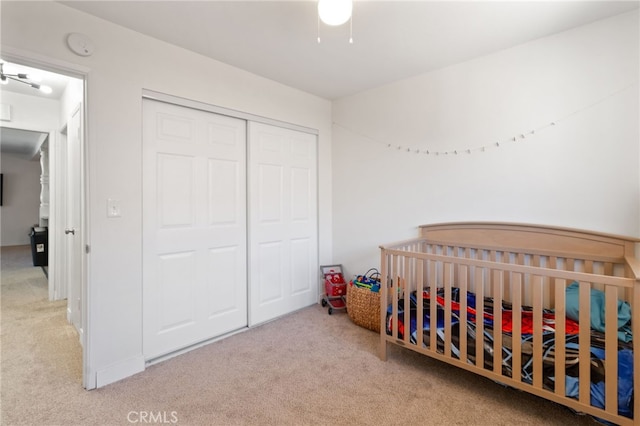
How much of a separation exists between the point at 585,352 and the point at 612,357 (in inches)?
3.4

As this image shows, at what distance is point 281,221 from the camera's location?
2.86 m

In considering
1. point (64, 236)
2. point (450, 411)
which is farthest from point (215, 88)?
point (450, 411)

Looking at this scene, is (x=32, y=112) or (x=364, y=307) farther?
(x=32, y=112)

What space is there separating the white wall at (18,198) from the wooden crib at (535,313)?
898cm

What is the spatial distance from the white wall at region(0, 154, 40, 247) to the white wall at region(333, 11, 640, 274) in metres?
8.25

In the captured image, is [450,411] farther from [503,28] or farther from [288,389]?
[503,28]

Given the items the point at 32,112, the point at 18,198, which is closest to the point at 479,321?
the point at 32,112

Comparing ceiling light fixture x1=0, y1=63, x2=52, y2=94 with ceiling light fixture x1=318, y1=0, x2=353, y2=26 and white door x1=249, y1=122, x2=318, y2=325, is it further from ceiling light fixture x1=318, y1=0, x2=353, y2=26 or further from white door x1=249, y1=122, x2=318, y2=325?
ceiling light fixture x1=318, y1=0, x2=353, y2=26

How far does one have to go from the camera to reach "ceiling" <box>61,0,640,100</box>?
167cm

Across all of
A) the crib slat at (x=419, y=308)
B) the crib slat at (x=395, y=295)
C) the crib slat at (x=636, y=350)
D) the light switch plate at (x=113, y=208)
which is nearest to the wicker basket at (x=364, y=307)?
the crib slat at (x=395, y=295)

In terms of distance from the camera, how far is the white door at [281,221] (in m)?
2.63

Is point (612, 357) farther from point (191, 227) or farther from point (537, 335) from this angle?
point (191, 227)

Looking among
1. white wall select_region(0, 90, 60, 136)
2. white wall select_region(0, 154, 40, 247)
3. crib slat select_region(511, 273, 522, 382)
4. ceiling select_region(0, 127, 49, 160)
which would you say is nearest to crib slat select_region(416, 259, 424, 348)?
crib slat select_region(511, 273, 522, 382)

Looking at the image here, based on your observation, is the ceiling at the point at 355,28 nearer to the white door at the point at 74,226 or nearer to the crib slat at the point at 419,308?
the white door at the point at 74,226
